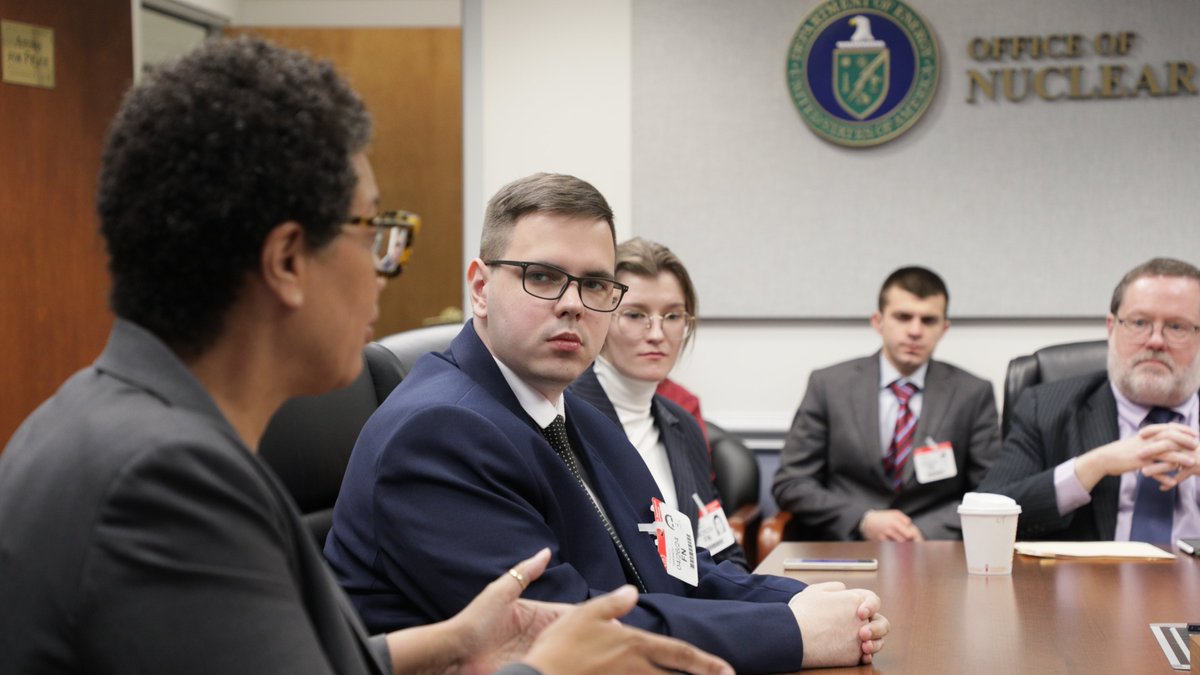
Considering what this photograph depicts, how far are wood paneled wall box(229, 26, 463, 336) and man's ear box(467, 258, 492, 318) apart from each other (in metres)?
4.49

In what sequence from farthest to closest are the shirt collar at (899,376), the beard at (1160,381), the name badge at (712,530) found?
the shirt collar at (899,376), the beard at (1160,381), the name badge at (712,530)

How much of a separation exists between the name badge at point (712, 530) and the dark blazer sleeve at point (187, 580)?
6.30 ft

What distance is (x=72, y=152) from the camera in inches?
187

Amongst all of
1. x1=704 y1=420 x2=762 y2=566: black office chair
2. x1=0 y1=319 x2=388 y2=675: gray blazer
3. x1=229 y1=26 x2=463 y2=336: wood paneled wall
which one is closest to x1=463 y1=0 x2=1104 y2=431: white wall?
x1=704 y1=420 x2=762 y2=566: black office chair

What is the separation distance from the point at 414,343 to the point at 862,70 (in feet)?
9.14

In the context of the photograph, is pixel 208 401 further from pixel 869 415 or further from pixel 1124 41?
pixel 1124 41

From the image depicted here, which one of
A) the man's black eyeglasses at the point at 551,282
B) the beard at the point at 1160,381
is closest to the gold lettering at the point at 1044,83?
the beard at the point at 1160,381

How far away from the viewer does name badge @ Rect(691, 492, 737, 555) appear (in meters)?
2.87

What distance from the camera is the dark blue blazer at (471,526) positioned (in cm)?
170

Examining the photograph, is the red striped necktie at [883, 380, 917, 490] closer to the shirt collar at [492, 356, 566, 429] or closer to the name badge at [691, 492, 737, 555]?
the name badge at [691, 492, 737, 555]

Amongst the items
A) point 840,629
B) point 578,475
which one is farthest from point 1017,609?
point 578,475

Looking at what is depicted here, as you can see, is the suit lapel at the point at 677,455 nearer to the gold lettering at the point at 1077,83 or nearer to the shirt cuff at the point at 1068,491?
the shirt cuff at the point at 1068,491

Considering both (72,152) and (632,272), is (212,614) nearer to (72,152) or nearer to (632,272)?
(632,272)

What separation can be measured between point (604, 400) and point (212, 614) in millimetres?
2149
